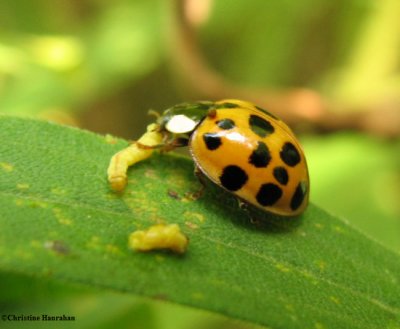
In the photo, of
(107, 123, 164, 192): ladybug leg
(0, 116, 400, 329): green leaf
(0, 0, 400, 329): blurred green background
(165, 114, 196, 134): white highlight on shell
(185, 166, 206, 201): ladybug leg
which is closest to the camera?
(0, 116, 400, 329): green leaf

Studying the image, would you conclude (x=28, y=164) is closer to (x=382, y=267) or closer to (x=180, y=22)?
(x=382, y=267)

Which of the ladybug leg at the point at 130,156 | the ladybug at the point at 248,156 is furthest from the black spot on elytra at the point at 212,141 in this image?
the ladybug leg at the point at 130,156

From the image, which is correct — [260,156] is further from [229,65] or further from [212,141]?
[229,65]

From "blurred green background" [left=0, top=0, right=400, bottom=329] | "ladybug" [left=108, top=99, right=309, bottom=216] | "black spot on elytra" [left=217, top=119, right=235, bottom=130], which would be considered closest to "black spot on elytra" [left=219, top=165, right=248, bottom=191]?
"ladybug" [left=108, top=99, right=309, bottom=216]

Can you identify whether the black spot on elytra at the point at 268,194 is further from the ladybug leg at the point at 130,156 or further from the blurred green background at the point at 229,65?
the blurred green background at the point at 229,65

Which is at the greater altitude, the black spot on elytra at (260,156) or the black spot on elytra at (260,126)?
the black spot on elytra at (260,126)

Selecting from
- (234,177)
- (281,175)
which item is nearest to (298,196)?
(281,175)

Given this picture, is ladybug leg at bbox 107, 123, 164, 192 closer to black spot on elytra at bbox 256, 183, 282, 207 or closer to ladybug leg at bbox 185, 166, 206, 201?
ladybug leg at bbox 185, 166, 206, 201
